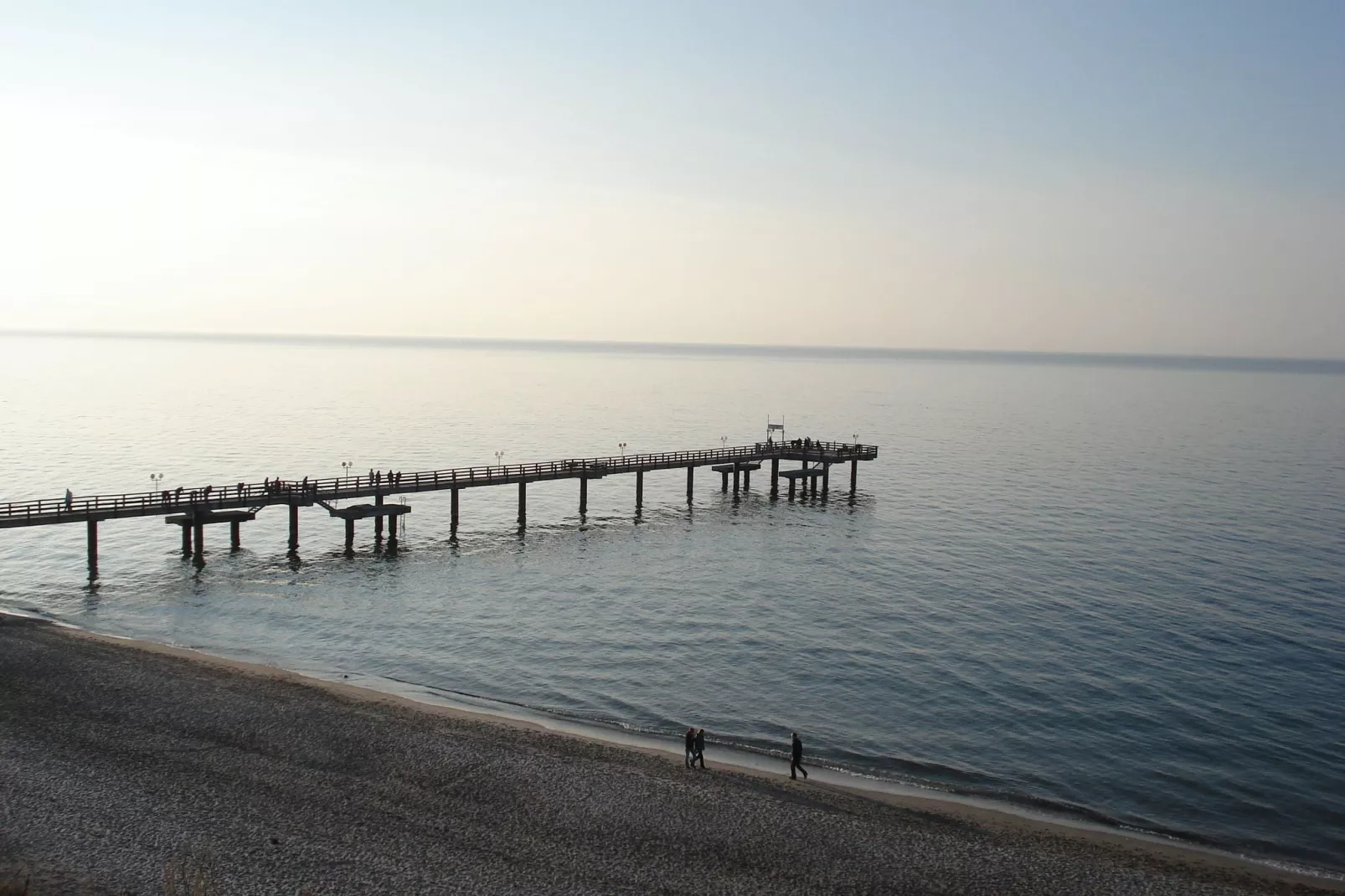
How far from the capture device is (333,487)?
182ft

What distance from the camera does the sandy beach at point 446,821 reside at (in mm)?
21547

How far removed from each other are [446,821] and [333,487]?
35129 mm

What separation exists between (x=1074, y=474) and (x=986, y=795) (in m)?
72.6

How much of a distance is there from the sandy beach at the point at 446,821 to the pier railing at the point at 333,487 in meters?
19.2

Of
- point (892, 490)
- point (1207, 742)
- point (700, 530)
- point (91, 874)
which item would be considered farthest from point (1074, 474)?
point (91, 874)

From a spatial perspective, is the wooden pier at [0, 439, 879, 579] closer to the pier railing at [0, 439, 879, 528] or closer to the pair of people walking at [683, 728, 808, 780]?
the pier railing at [0, 439, 879, 528]

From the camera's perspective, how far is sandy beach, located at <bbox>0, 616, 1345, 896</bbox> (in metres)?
21.5

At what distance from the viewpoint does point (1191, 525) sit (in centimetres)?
6788

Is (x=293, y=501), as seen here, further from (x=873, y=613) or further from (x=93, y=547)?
(x=873, y=613)

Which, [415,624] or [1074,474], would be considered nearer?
[415,624]

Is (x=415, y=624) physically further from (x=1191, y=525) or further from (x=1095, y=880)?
(x=1191, y=525)

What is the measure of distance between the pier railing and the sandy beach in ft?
63.0

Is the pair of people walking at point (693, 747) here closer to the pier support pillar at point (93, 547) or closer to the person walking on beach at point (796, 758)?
the person walking on beach at point (796, 758)

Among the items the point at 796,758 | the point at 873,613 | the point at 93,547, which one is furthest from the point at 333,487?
the point at 796,758
